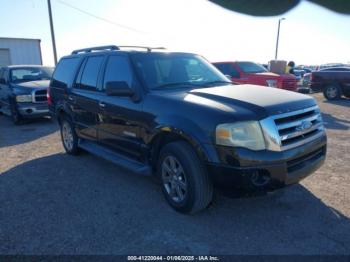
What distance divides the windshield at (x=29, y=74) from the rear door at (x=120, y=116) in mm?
6727

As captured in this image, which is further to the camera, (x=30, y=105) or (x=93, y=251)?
(x=30, y=105)

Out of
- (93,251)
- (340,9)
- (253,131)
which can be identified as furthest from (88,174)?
(340,9)

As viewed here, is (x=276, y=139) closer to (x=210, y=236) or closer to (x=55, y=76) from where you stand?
(x=210, y=236)

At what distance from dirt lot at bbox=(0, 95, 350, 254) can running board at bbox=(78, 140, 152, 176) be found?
38cm

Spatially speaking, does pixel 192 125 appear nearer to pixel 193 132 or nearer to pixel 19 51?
pixel 193 132

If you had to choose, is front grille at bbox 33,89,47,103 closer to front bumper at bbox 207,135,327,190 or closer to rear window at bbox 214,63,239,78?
rear window at bbox 214,63,239,78

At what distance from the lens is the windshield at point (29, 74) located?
9977mm

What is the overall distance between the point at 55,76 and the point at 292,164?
5037 mm

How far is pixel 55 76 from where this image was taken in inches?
246

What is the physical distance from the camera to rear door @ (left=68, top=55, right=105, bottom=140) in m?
4.79

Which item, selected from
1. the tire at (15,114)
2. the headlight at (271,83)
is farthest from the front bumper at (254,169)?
the headlight at (271,83)

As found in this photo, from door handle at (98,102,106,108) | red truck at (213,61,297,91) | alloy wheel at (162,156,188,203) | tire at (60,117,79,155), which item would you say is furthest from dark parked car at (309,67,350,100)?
alloy wheel at (162,156,188,203)

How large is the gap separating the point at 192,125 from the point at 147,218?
4.05ft

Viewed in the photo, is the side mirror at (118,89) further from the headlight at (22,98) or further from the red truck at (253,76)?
the red truck at (253,76)
